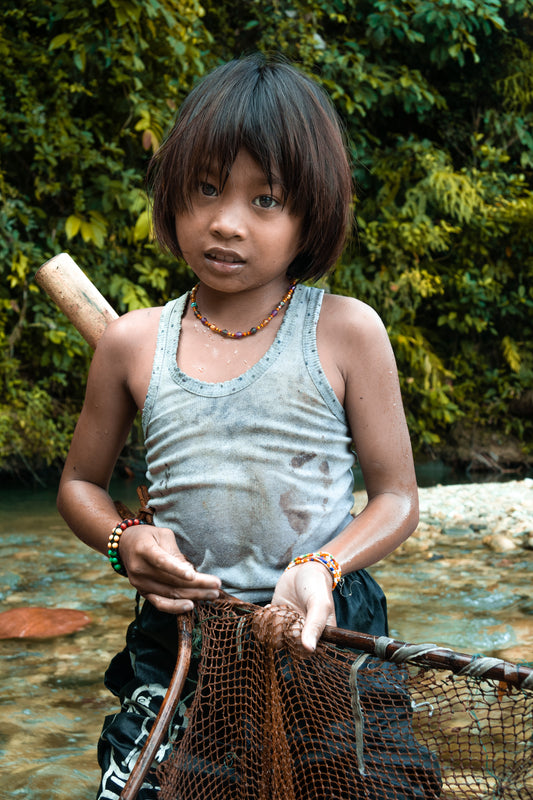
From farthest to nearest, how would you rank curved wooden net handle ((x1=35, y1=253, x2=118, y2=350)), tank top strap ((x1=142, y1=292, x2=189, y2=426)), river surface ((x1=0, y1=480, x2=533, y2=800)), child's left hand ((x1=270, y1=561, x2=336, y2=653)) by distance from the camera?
1. river surface ((x1=0, y1=480, x2=533, y2=800))
2. curved wooden net handle ((x1=35, y1=253, x2=118, y2=350))
3. tank top strap ((x1=142, y1=292, x2=189, y2=426))
4. child's left hand ((x1=270, y1=561, x2=336, y2=653))

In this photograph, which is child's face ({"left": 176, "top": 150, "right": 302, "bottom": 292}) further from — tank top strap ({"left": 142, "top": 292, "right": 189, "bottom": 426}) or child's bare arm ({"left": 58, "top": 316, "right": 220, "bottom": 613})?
child's bare arm ({"left": 58, "top": 316, "right": 220, "bottom": 613})

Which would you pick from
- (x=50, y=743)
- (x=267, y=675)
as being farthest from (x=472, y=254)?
(x=267, y=675)

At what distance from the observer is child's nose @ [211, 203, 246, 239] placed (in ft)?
4.67

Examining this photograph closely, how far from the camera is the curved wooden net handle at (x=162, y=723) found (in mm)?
1161

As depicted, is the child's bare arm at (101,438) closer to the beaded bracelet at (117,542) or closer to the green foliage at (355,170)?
the beaded bracelet at (117,542)

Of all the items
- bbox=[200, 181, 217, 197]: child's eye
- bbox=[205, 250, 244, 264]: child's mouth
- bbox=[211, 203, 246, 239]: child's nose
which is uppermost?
bbox=[200, 181, 217, 197]: child's eye

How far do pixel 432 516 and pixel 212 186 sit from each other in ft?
13.7

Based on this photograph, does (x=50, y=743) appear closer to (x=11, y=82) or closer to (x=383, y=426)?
(x=383, y=426)

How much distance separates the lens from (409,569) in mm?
4273

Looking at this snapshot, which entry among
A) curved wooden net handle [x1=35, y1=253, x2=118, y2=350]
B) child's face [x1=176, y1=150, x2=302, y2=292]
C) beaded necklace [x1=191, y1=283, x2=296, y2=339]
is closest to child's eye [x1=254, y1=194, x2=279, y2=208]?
child's face [x1=176, y1=150, x2=302, y2=292]

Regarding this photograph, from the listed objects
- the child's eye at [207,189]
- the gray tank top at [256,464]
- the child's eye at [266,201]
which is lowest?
the gray tank top at [256,464]

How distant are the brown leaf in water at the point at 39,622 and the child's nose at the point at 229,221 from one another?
7.46 feet

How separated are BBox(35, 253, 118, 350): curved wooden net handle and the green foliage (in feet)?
11.1

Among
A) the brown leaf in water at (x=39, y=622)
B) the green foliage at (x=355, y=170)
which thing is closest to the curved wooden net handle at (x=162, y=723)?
the brown leaf in water at (x=39, y=622)
